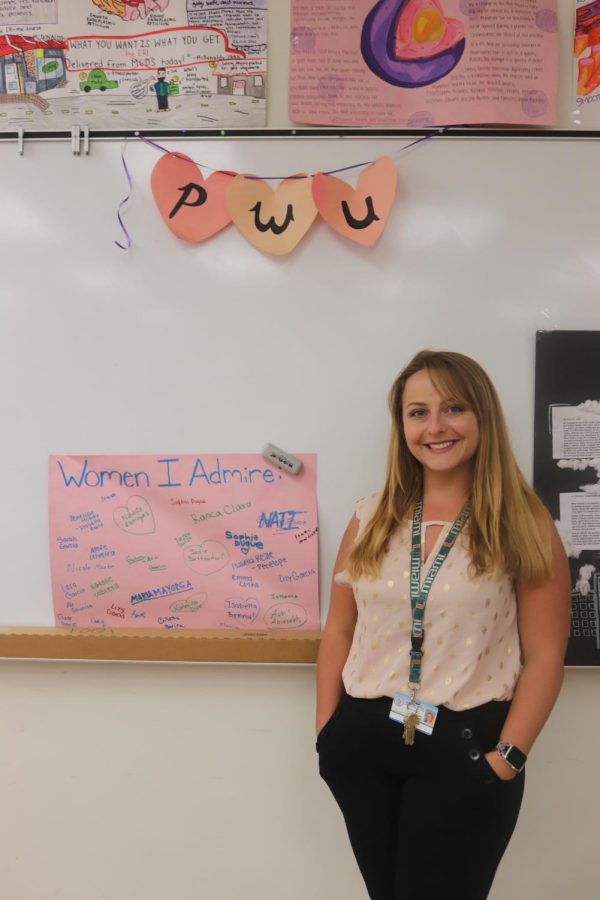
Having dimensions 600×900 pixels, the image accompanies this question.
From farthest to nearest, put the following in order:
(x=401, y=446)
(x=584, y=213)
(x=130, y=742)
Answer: (x=130, y=742) → (x=584, y=213) → (x=401, y=446)

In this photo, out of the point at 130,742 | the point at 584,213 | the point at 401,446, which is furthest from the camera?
the point at 130,742

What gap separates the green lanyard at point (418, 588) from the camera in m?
1.28

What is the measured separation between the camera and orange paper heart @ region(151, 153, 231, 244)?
5.40ft

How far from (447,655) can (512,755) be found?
0.66ft

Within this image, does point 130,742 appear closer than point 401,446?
No

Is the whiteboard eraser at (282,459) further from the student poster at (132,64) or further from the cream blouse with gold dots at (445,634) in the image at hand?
the student poster at (132,64)

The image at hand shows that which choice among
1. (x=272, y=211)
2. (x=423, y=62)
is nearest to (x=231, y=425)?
(x=272, y=211)

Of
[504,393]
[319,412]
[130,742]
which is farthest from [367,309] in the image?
[130,742]

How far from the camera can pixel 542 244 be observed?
1626 mm

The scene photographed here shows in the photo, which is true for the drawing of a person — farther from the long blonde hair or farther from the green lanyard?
the green lanyard

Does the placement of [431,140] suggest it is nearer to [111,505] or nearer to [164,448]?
[164,448]

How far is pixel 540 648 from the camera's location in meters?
1.31

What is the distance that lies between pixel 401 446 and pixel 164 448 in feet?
1.96

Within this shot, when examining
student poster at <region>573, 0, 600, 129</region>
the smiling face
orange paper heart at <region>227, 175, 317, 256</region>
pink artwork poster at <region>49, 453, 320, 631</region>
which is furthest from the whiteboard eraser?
student poster at <region>573, 0, 600, 129</region>
